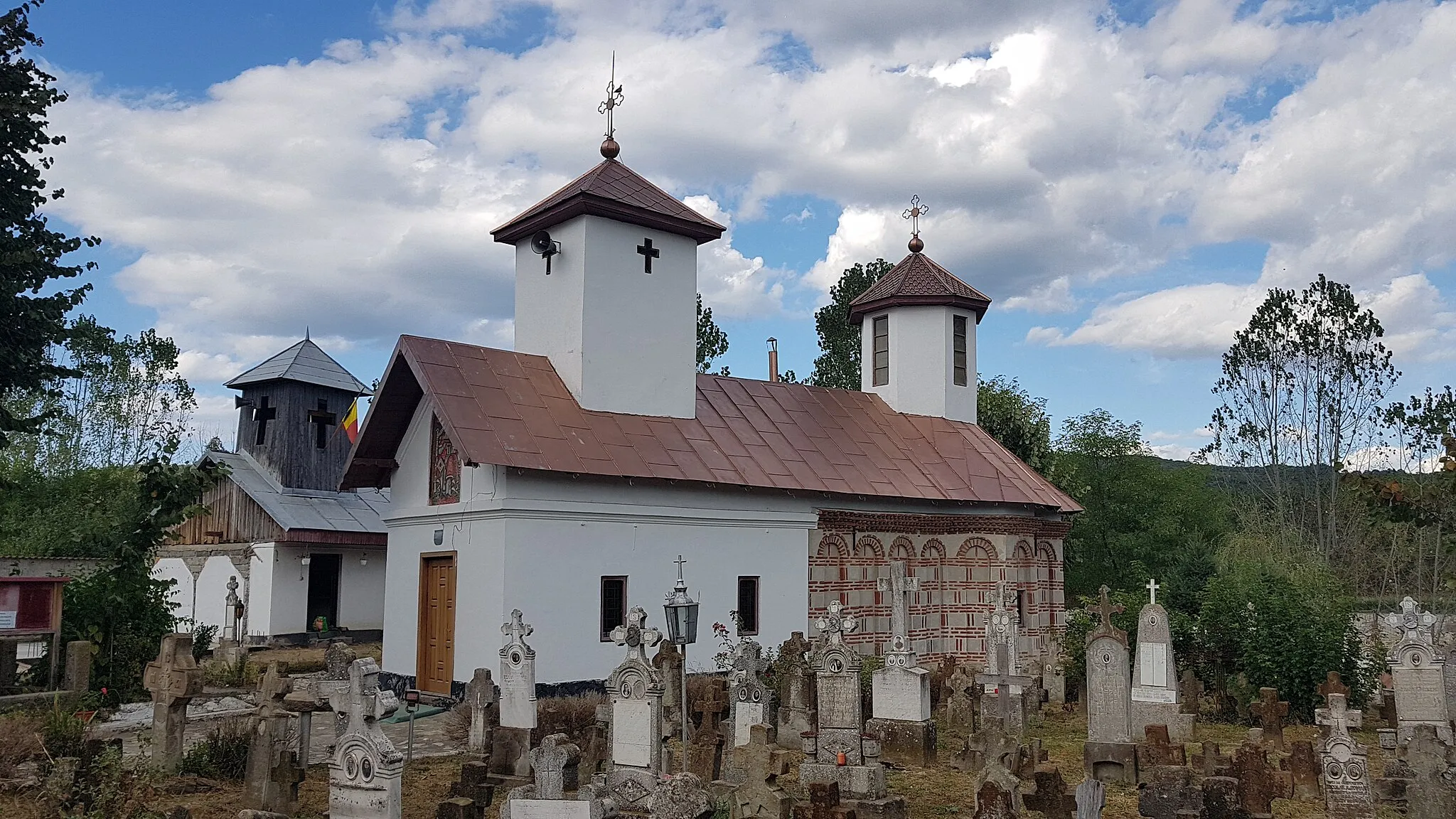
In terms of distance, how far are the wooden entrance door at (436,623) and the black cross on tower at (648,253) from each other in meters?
5.71

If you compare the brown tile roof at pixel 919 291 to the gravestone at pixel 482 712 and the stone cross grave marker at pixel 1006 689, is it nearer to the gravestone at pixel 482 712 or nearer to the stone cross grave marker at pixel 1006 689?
the stone cross grave marker at pixel 1006 689

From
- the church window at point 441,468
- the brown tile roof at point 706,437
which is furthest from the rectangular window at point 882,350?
the church window at point 441,468

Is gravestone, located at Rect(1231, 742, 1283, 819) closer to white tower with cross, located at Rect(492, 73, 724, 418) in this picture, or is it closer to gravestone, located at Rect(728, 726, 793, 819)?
gravestone, located at Rect(728, 726, 793, 819)

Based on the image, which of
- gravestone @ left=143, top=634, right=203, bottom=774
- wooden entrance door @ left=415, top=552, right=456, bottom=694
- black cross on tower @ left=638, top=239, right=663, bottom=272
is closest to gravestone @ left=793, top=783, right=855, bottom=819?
gravestone @ left=143, top=634, right=203, bottom=774

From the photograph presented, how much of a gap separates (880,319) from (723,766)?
15.9m

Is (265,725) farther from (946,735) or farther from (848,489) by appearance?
(848,489)

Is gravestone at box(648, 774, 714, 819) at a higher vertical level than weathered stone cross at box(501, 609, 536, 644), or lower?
lower

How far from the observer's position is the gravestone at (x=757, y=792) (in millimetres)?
8570

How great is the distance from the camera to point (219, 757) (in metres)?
10.5

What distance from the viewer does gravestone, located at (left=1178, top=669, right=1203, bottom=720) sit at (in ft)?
50.4

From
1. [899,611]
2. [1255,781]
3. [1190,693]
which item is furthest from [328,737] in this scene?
[1190,693]

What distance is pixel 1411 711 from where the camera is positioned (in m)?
11.7

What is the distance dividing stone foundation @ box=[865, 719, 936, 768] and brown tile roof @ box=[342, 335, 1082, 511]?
5898mm

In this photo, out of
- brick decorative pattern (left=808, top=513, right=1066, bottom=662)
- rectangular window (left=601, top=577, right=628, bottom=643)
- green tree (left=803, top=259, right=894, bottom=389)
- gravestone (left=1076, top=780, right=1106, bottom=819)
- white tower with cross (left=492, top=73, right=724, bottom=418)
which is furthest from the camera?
green tree (left=803, top=259, right=894, bottom=389)
